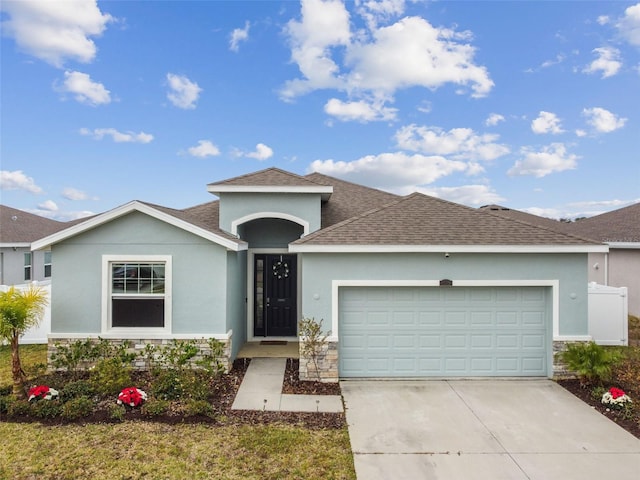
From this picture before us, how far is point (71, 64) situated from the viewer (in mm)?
12836

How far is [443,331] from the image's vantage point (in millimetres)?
8023

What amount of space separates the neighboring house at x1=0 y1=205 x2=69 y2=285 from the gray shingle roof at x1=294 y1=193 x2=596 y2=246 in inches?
487

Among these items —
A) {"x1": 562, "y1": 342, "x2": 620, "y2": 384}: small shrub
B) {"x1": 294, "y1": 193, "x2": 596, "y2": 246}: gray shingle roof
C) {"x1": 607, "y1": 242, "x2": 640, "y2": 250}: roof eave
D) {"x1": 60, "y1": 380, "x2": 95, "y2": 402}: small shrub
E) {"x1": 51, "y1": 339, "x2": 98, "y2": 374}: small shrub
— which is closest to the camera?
{"x1": 60, "y1": 380, "x2": 95, "y2": 402}: small shrub

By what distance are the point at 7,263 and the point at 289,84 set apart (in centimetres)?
1492

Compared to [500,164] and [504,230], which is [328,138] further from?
[504,230]

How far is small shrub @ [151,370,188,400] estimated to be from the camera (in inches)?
265

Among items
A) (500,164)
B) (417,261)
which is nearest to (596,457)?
(417,261)

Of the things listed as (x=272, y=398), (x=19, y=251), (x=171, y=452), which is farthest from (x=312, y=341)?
(x=19, y=251)

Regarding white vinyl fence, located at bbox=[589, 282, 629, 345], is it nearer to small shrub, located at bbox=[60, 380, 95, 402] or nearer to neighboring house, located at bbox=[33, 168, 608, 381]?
neighboring house, located at bbox=[33, 168, 608, 381]

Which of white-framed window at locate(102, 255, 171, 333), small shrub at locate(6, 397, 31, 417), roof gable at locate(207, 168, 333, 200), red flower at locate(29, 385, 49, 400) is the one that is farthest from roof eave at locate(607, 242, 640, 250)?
small shrub at locate(6, 397, 31, 417)

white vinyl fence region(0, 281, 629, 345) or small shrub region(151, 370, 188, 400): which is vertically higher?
white vinyl fence region(0, 281, 629, 345)

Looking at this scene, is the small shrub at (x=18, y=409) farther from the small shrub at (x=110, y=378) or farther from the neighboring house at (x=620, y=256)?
the neighboring house at (x=620, y=256)

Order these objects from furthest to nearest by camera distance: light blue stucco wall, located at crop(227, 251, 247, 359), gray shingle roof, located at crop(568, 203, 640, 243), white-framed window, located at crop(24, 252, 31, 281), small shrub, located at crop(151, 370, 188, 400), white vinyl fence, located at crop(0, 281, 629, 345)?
white-framed window, located at crop(24, 252, 31, 281)
gray shingle roof, located at crop(568, 203, 640, 243)
white vinyl fence, located at crop(0, 281, 629, 345)
light blue stucco wall, located at crop(227, 251, 247, 359)
small shrub, located at crop(151, 370, 188, 400)

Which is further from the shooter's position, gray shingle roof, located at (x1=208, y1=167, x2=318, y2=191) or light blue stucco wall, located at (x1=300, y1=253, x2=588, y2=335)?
gray shingle roof, located at (x1=208, y1=167, x2=318, y2=191)
